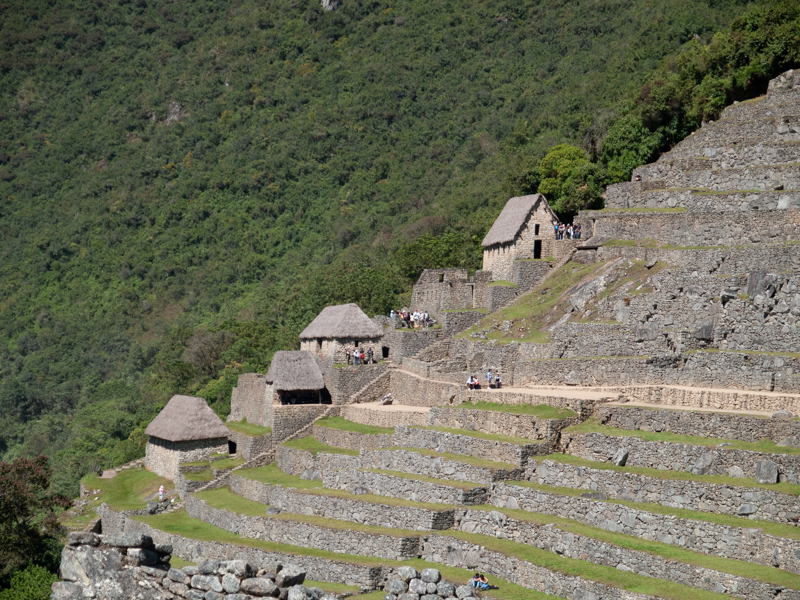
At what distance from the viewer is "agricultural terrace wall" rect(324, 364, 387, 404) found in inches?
1565

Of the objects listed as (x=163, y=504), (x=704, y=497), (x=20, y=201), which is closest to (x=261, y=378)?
(x=163, y=504)

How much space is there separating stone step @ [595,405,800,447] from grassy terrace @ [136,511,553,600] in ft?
19.7

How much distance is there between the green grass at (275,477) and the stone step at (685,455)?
9.45m

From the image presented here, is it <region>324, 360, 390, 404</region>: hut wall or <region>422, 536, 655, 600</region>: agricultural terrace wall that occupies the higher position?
<region>324, 360, 390, 404</region>: hut wall

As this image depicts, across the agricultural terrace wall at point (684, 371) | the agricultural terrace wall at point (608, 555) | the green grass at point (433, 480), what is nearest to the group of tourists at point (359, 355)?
the agricultural terrace wall at point (684, 371)

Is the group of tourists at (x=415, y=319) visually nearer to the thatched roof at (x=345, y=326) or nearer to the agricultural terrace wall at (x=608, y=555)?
the thatched roof at (x=345, y=326)

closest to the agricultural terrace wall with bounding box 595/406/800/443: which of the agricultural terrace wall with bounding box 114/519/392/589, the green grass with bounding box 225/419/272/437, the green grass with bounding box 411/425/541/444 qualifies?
the green grass with bounding box 411/425/541/444

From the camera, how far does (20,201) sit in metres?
123

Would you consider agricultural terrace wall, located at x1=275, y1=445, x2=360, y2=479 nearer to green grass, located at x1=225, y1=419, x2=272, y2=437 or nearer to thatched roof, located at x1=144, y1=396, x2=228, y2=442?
green grass, located at x1=225, y1=419, x2=272, y2=437

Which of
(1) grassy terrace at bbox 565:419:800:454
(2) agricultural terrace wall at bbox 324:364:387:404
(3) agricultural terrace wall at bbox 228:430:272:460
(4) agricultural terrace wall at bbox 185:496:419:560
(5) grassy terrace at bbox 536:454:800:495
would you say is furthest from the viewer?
(2) agricultural terrace wall at bbox 324:364:387:404

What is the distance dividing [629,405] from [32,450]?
200 ft

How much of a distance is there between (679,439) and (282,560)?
1056cm

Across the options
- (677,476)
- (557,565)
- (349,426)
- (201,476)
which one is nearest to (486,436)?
(677,476)

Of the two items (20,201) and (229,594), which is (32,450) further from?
(229,594)
